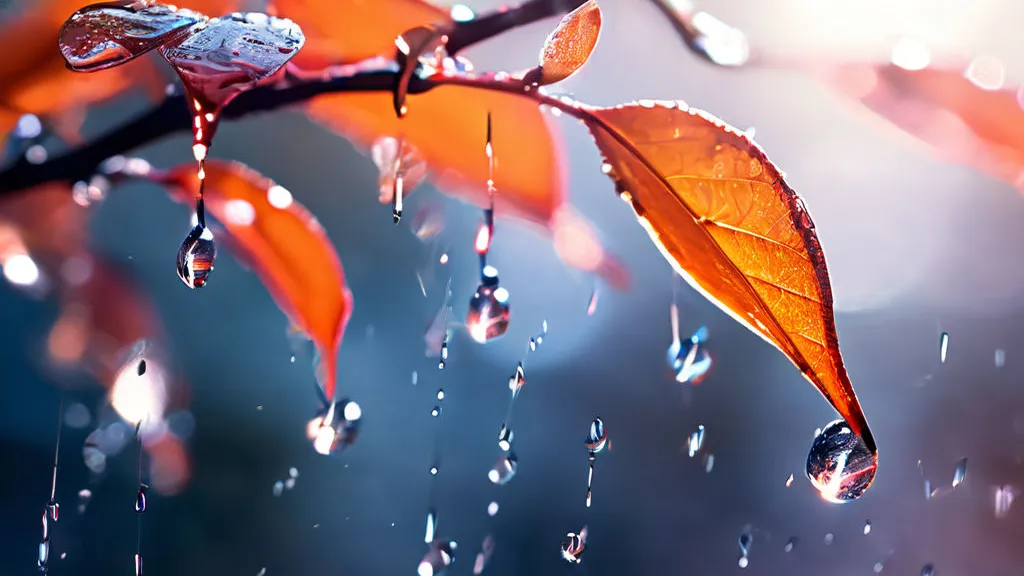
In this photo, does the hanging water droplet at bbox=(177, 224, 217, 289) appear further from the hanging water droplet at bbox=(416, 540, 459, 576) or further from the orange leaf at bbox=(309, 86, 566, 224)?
the hanging water droplet at bbox=(416, 540, 459, 576)

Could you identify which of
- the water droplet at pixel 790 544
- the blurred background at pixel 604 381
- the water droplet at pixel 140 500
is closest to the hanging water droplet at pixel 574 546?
the blurred background at pixel 604 381

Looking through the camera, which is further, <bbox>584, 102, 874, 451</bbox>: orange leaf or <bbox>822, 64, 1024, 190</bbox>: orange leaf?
<bbox>822, 64, 1024, 190</bbox>: orange leaf

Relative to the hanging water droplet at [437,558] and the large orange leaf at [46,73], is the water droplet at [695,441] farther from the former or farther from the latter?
the large orange leaf at [46,73]

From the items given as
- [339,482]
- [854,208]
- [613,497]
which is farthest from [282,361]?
[854,208]

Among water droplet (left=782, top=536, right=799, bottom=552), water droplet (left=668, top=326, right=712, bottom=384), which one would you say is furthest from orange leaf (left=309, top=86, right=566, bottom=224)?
water droplet (left=782, top=536, right=799, bottom=552)

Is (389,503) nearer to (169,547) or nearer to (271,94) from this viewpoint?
(169,547)

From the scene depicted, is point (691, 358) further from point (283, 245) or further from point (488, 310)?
point (283, 245)
